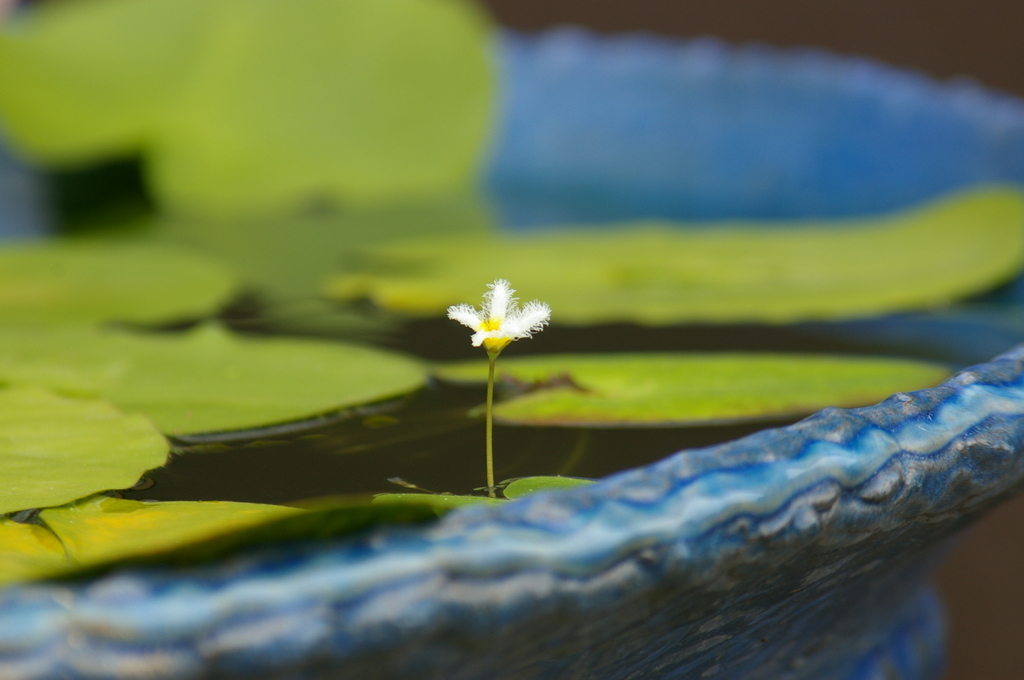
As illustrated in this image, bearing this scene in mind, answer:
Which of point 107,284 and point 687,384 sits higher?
point 107,284

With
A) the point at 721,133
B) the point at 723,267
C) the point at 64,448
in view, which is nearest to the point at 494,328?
the point at 64,448

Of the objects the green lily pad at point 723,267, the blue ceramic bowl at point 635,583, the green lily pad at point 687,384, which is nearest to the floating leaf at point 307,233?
the green lily pad at point 723,267

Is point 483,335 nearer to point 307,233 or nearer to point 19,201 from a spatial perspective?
point 307,233

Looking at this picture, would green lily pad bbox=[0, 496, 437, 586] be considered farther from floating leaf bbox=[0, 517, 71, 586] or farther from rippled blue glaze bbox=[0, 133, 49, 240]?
rippled blue glaze bbox=[0, 133, 49, 240]

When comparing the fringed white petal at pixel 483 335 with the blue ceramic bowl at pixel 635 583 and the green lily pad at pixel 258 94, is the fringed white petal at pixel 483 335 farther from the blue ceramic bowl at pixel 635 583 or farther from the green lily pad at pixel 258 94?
the green lily pad at pixel 258 94

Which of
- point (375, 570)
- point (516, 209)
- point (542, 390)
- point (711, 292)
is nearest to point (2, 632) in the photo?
point (375, 570)

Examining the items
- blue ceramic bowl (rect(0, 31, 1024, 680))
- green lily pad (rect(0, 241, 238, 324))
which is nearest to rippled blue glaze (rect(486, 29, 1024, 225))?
green lily pad (rect(0, 241, 238, 324))

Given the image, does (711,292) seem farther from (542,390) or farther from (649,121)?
(649,121)

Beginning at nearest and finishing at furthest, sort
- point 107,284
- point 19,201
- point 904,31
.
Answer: point 107,284
point 19,201
point 904,31
